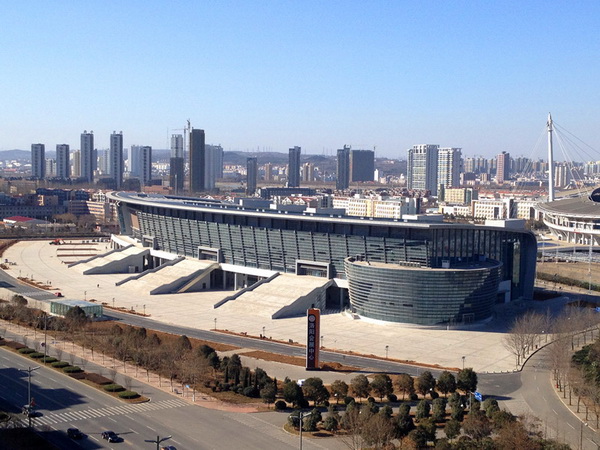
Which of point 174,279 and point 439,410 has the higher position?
point 174,279

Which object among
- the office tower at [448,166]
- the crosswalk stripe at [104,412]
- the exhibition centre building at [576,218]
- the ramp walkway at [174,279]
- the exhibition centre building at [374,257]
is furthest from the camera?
the office tower at [448,166]

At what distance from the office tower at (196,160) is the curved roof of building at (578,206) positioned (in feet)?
317

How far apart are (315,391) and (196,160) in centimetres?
14714

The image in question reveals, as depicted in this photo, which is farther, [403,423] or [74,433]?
[403,423]

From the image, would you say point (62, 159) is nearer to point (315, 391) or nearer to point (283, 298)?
point (283, 298)

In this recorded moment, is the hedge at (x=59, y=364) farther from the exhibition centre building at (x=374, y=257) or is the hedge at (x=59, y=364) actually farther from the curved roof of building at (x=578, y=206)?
the curved roof of building at (x=578, y=206)

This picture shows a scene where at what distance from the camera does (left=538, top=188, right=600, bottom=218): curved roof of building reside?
8008cm

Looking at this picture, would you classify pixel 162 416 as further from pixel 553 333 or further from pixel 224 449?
pixel 553 333

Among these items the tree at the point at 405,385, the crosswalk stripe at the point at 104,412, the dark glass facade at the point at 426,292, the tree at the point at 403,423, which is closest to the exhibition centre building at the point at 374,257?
the dark glass facade at the point at 426,292

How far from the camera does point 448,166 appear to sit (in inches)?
7549

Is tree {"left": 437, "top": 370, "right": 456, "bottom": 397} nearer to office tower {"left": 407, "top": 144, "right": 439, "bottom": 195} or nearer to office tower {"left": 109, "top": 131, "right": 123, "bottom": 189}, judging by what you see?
office tower {"left": 109, "top": 131, "right": 123, "bottom": 189}

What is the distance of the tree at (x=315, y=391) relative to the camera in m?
28.5

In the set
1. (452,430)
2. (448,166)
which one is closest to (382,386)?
(452,430)

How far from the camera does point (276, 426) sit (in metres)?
26.5
